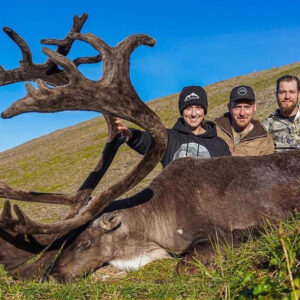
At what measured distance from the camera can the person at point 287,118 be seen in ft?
38.2

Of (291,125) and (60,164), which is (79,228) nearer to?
(291,125)

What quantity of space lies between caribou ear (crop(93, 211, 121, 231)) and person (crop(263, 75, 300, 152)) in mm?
5785

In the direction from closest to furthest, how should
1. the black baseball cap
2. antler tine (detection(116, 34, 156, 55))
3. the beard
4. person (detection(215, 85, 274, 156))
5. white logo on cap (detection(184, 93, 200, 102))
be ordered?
antler tine (detection(116, 34, 156, 55)) < white logo on cap (detection(184, 93, 200, 102)) < the black baseball cap < person (detection(215, 85, 274, 156)) < the beard

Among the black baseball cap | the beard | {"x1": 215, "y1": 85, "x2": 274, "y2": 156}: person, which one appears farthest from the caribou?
the beard

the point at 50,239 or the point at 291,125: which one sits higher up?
the point at 291,125

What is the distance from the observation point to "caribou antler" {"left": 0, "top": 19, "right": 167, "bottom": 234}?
5.55 metres

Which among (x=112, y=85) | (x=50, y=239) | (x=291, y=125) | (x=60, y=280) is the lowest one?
(x=60, y=280)

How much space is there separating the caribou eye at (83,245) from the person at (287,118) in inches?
245

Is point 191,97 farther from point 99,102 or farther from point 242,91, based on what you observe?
point 99,102

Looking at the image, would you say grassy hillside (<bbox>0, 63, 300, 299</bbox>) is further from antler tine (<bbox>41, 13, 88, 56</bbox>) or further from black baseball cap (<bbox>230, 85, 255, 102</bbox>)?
black baseball cap (<bbox>230, 85, 255, 102</bbox>)

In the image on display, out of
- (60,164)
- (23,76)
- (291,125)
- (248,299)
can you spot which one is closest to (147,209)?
(23,76)

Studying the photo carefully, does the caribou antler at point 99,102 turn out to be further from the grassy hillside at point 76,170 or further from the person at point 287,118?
the person at point 287,118

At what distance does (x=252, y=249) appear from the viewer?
5.84 meters

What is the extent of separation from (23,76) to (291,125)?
7.14m
